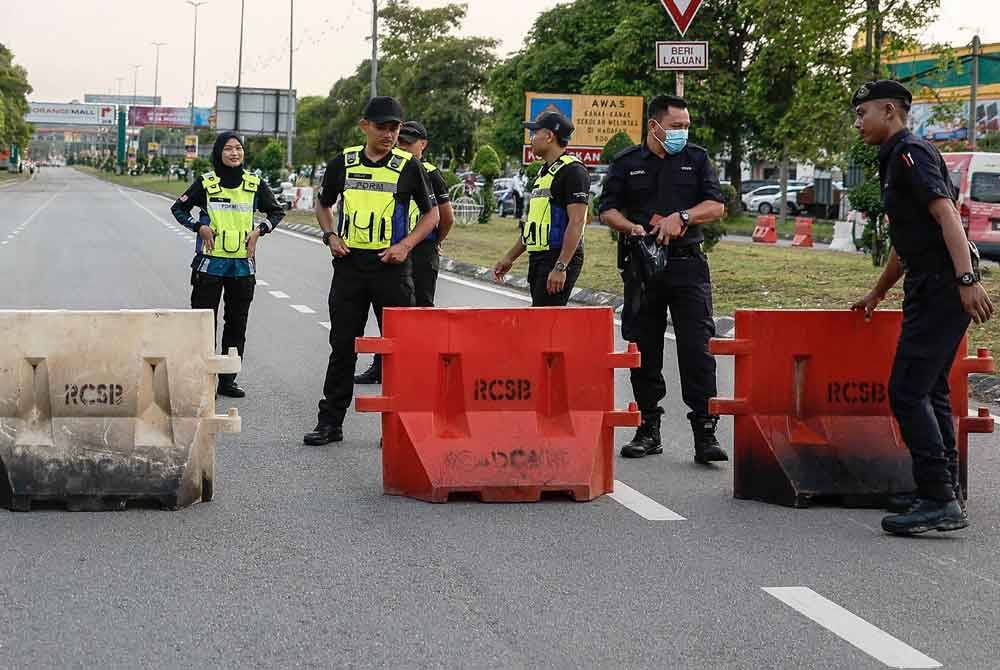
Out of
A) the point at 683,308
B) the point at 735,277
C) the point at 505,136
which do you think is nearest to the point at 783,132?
the point at 735,277

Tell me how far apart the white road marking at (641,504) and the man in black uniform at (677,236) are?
0.93 meters

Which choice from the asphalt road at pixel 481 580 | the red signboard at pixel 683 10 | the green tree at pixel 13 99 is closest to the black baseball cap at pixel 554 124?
the asphalt road at pixel 481 580

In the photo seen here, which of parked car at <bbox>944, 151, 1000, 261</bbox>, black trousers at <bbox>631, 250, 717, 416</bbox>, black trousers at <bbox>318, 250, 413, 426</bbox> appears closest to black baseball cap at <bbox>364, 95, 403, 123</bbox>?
black trousers at <bbox>318, 250, 413, 426</bbox>

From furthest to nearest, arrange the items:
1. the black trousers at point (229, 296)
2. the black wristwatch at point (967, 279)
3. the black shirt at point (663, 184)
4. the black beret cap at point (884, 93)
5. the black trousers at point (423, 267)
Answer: the black trousers at point (423, 267) → the black trousers at point (229, 296) → the black shirt at point (663, 184) → the black beret cap at point (884, 93) → the black wristwatch at point (967, 279)

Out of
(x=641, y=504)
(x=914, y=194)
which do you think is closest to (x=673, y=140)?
(x=914, y=194)

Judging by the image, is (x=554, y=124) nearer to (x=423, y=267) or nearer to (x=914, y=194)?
(x=423, y=267)

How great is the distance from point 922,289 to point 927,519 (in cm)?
92

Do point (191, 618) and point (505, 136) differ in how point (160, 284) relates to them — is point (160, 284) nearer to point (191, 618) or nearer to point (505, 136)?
point (191, 618)

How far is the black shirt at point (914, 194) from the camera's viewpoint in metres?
6.66

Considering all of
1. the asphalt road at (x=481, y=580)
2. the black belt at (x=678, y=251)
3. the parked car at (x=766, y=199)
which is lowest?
the asphalt road at (x=481, y=580)

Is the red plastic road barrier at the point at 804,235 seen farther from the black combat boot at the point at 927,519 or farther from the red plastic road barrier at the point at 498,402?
the black combat boot at the point at 927,519

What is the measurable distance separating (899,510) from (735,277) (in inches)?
561

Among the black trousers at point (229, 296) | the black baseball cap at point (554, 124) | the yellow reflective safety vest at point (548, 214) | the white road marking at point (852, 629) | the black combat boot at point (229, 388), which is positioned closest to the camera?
the white road marking at point (852, 629)

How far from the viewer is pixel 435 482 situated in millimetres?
7305
